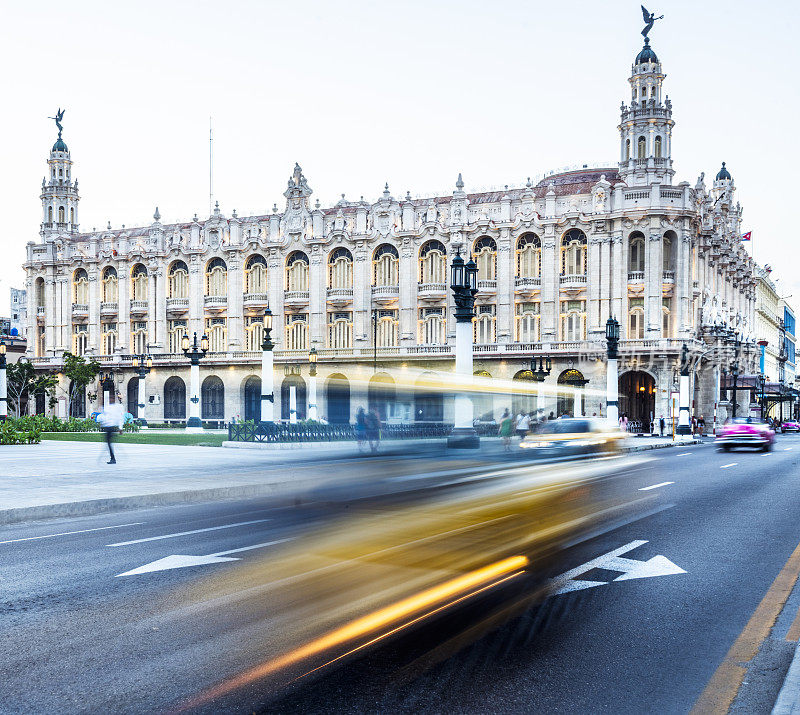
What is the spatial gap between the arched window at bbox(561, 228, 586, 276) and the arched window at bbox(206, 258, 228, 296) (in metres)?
31.9

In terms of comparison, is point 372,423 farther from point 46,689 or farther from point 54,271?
point 54,271

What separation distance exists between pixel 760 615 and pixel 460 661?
3.23m

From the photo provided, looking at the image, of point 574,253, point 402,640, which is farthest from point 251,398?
point 402,640

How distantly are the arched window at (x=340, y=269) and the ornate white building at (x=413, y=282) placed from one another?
186 millimetres

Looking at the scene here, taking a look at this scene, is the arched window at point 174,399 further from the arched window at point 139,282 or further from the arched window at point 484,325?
the arched window at point 484,325

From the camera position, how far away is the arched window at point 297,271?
74.1 meters

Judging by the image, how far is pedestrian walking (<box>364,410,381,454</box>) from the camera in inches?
592

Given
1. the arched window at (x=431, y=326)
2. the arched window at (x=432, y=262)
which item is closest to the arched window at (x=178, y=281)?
the arched window at (x=432, y=262)

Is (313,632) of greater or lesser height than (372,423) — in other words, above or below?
below

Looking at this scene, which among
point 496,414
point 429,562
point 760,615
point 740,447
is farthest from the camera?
point 740,447

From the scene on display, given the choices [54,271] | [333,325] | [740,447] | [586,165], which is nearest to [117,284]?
[54,271]

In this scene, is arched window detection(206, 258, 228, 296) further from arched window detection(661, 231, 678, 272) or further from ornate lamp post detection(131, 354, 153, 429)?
arched window detection(661, 231, 678, 272)

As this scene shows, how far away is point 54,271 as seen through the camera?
276 ft

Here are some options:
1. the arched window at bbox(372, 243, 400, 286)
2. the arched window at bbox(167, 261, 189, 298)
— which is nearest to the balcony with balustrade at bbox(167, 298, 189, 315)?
the arched window at bbox(167, 261, 189, 298)
